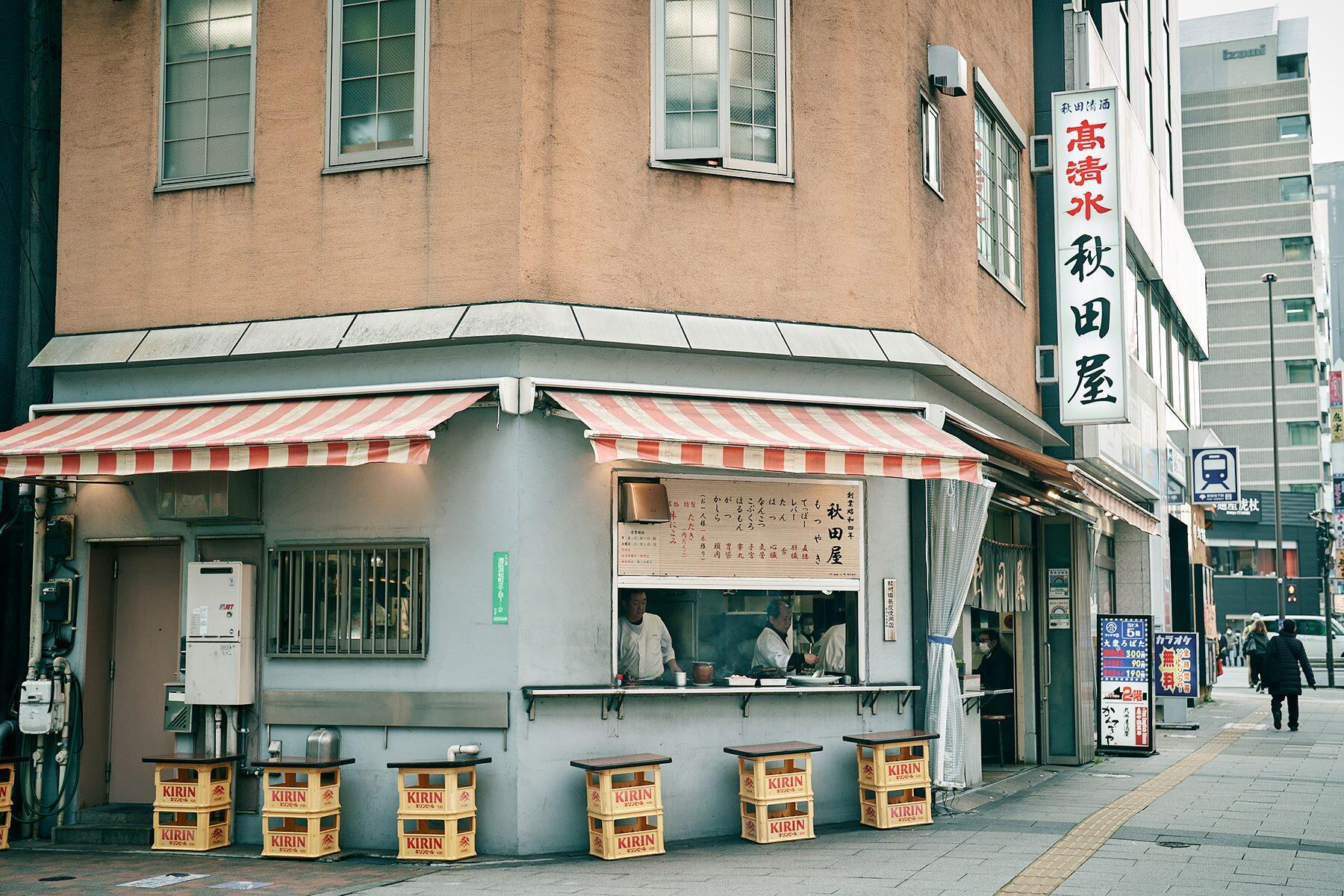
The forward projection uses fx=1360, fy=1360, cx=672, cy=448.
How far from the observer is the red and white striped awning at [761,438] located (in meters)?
10.2

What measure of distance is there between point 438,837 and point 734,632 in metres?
3.10

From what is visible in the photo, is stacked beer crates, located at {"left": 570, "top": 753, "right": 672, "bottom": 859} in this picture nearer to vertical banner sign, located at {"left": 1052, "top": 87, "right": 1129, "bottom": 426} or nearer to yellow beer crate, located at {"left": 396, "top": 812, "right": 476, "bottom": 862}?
yellow beer crate, located at {"left": 396, "top": 812, "right": 476, "bottom": 862}

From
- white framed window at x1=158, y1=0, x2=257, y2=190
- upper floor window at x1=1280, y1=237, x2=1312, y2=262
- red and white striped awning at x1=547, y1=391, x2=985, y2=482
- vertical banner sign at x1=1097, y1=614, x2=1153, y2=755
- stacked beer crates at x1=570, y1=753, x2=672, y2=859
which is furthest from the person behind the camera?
upper floor window at x1=1280, y1=237, x2=1312, y2=262

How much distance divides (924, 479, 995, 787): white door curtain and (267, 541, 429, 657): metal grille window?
4.62m

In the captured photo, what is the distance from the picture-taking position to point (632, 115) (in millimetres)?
11453

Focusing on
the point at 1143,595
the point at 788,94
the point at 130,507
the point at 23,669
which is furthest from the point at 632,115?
the point at 1143,595

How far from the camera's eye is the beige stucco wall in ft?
36.3

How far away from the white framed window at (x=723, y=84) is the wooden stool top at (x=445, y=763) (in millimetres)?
5125

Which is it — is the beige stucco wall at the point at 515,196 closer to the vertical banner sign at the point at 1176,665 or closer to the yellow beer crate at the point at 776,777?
the yellow beer crate at the point at 776,777

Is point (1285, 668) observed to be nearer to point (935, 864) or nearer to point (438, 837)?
point (935, 864)

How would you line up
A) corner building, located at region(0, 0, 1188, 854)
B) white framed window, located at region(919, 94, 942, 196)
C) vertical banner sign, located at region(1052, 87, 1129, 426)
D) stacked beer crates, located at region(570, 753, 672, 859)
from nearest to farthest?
1. stacked beer crates, located at region(570, 753, 672, 859)
2. corner building, located at region(0, 0, 1188, 854)
3. white framed window, located at region(919, 94, 942, 196)
4. vertical banner sign, located at region(1052, 87, 1129, 426)

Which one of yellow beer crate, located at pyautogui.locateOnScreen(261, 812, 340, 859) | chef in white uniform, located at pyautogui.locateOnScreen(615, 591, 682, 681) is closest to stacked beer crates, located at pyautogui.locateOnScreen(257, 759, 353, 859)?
yellow beer crate, located at pyautogui.locateOnScreen(261, 812, 340, 859)

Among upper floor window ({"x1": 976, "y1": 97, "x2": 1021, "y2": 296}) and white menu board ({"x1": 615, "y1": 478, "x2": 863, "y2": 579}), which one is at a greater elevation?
upper floor window ({"x1": 976, "y1": 97, "x2": 1021, "y2": 296})

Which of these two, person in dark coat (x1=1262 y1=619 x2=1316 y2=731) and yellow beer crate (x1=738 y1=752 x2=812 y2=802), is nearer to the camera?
yellow beer crate (x1=738 y1=752 x2=812 y2=802)
